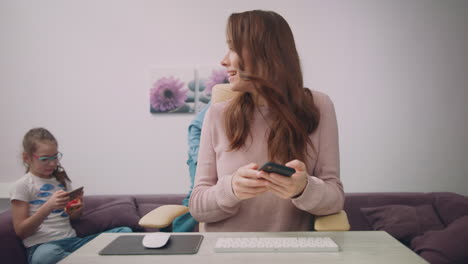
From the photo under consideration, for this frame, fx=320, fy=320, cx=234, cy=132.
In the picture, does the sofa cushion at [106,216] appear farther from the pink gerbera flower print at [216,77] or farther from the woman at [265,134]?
the woman at [265,134]

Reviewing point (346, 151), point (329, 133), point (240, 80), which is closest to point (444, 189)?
point (346, 151)

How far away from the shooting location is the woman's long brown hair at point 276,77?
1.19 m

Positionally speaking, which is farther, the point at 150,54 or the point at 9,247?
the point at 150,54

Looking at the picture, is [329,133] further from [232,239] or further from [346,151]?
[346,151]

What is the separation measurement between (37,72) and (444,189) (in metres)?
4.07

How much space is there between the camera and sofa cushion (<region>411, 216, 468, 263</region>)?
197 cm

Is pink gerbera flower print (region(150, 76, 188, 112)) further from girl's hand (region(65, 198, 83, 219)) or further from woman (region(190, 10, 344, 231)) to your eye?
woman (region(190, 10, 344, 231))

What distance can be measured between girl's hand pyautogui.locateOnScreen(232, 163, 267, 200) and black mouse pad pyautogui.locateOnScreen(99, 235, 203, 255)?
19 centimetres

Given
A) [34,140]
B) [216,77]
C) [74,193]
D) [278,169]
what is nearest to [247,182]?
[278,169]

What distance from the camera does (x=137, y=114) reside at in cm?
307

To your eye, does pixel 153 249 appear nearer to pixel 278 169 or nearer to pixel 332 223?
pixel 278 169

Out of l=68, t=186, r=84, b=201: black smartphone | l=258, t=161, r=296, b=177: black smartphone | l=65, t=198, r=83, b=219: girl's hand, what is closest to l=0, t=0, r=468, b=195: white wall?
l=65, t=198, r=83, b=219: girl's hand

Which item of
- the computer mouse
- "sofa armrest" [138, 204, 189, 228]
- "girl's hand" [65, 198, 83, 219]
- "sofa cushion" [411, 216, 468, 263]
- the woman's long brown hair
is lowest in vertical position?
"sofa cushion" [411, 216, 468, 263]

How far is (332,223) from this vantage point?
111 centimetres
